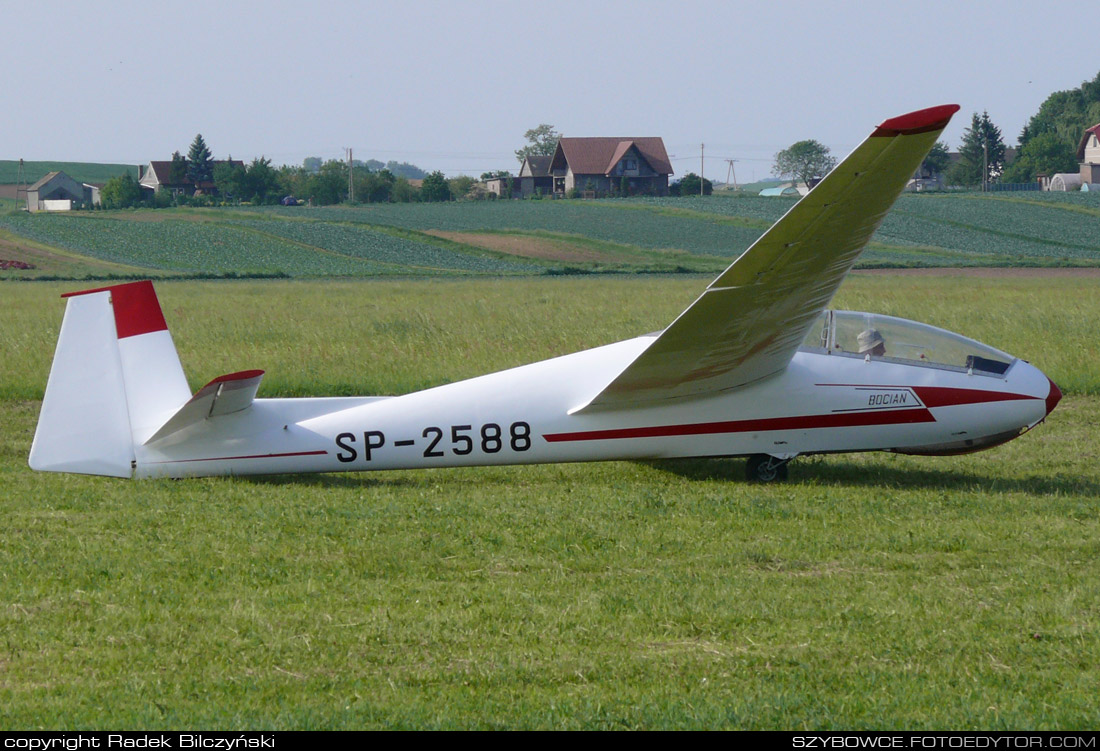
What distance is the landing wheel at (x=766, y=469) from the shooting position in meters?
9.75

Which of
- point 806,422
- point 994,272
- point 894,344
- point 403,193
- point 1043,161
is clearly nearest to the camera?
point 806,422

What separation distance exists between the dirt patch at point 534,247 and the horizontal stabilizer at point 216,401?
168ft

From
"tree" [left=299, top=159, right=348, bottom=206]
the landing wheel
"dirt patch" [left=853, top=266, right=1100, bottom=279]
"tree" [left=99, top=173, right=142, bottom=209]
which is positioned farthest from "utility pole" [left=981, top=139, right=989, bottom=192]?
the landing wheel

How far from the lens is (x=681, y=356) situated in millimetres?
9008

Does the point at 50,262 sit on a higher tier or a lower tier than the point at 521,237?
lower

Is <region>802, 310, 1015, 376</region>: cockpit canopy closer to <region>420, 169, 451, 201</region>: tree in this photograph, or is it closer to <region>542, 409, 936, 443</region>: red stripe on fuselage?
<region>542, 409, 936, 443</region>: red stripe on fuselage

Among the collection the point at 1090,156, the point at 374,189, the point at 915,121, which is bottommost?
the point at 915,121

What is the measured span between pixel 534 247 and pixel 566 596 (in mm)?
59737

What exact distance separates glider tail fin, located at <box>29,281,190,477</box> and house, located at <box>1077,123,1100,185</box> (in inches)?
5367

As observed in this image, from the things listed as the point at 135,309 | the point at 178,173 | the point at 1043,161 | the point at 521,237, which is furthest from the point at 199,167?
the point at 135,309

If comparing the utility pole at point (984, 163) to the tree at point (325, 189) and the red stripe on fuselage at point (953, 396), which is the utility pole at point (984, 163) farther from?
the red stripe on fuselage at point (953, 396)

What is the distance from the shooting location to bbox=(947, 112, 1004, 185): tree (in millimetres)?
134625

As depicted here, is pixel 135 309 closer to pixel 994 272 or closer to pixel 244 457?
pixel 244 457

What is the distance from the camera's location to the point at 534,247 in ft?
214
